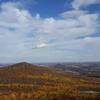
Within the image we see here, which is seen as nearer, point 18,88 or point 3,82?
point 18,88

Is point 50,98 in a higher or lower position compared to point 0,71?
lower

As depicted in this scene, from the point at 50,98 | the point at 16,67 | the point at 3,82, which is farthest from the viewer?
the point at 16,67

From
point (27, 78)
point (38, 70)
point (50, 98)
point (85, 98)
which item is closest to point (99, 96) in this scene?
point (85, 98)

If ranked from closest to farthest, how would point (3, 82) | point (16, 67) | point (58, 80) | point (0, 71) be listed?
1. point (3, 82)
2. point (58, 80)
3. point (0, 71)
4. point (16, 67)

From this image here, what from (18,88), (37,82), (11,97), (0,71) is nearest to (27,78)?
(37,82)

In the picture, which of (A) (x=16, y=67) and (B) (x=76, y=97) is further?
(A) (x=16, y=67)

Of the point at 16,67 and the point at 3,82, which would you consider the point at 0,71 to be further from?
the point at 3,82

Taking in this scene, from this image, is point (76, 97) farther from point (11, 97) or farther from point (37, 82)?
point (37, 82)

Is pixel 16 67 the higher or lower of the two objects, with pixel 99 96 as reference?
higher

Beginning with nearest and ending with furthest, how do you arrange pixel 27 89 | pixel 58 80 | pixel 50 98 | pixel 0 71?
1. pixel 50 98
2. pixel 27 89
3. pixel 58 80
4. pixel 0 71
